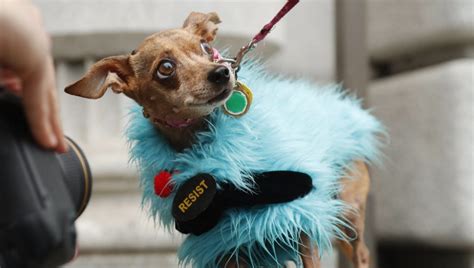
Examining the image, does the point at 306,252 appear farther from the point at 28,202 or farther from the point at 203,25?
the point at 28,202

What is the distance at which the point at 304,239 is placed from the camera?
792 mm

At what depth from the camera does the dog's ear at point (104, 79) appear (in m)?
0.74

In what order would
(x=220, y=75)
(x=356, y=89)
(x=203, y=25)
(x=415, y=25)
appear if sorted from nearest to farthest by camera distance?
1. (x=220, y=75)
2. (x=203, y=25)
3. (x=356, y=89)
4. (x=415, y=25)

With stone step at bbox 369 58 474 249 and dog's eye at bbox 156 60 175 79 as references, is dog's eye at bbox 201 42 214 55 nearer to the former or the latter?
dog's eye at bbox 156 60 175 79

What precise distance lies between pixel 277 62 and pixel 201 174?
94cm

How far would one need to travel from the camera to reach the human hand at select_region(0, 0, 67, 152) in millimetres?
421

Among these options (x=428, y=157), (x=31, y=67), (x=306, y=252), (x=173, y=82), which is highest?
(x=31, y=67)

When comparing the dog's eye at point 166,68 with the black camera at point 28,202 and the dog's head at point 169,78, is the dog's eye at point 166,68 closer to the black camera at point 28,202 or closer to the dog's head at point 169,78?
the dog's head at point 169,78

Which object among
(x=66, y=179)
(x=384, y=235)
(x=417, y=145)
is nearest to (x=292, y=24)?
(x=417, y=145)

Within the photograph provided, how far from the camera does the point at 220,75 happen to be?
76 centimetres

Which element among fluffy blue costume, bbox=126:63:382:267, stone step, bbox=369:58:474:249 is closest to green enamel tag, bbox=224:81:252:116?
fluffy blue costume, bbox=126:63:382:267

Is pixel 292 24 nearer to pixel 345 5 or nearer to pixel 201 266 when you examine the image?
pixel 345 5

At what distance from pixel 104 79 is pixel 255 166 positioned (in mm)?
204

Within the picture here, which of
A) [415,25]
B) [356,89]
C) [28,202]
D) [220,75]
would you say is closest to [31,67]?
[28,202]
